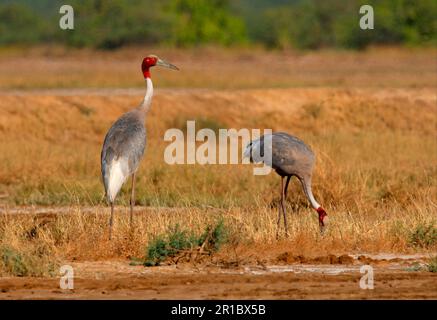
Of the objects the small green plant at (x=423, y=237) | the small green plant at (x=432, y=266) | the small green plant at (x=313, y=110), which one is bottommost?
the small green plant at (x=432, y=266)

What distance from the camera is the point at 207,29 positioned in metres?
51.1

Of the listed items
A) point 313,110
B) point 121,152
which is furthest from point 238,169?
point 313,110

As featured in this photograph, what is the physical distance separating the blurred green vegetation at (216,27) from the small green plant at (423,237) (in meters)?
33.6

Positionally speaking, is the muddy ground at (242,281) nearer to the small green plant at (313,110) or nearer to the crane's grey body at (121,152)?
the crane's grey body at (121,152)

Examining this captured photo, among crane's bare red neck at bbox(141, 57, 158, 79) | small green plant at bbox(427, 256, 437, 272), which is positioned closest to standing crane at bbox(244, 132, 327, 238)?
crane's bare red neck at bbox(141, 57, 158, 79)

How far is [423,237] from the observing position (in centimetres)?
1174

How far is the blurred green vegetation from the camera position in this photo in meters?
46.6

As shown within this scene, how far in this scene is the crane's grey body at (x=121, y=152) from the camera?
12062mm

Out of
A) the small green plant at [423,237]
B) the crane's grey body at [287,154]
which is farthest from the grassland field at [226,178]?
the crane's grey body at [287,154]
